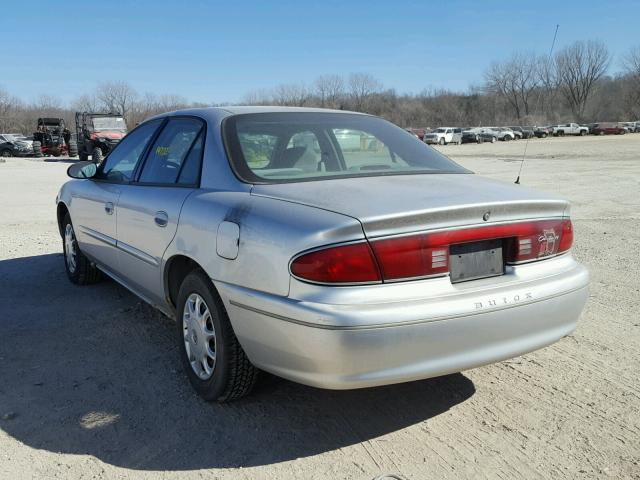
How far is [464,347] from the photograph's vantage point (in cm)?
251

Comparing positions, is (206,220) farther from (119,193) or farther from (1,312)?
(1,312)

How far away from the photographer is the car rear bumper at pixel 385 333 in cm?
234

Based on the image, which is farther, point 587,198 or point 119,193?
point 587,198

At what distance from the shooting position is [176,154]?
3680mm

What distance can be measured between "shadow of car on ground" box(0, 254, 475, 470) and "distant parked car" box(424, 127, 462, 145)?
53702 millimetres

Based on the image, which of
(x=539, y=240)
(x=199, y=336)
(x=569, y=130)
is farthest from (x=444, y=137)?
(x=199, y=336)

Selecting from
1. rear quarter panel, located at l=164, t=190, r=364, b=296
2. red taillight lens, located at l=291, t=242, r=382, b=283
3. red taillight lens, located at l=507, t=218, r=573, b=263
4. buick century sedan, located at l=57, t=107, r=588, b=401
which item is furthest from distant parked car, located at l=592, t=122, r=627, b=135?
red taillight lens, located at l=291, t=242, r=382, b=283

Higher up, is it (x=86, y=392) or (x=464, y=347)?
(x=464, y=347)

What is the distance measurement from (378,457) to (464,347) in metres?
0.62

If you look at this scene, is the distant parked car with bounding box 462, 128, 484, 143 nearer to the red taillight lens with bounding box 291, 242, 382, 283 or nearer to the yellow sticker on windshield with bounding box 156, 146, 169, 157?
the yellow sticker on windshield with bounding box 156, 146, 169, 157

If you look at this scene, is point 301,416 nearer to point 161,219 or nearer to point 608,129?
point 161,219

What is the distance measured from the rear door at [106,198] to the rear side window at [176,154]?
0.75ft

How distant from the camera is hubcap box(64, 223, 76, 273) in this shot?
540 cm

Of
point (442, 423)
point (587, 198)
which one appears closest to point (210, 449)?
point (442, 423)
